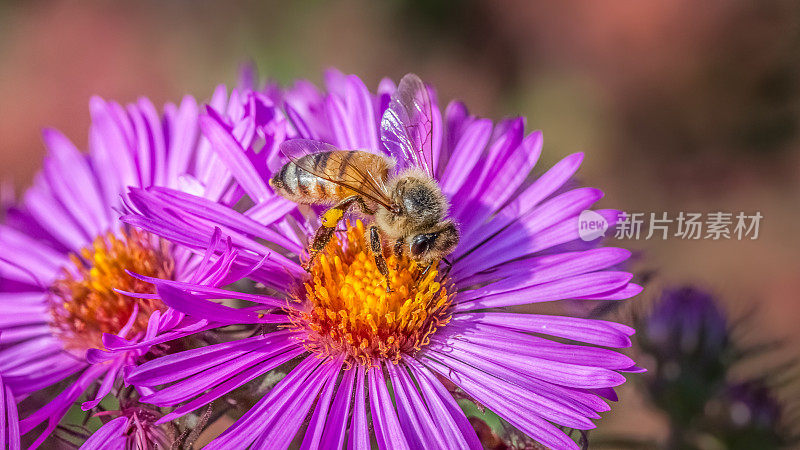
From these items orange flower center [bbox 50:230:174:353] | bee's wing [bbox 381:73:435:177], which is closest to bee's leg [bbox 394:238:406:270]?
bee's wing [bbox 381:73:435:177]

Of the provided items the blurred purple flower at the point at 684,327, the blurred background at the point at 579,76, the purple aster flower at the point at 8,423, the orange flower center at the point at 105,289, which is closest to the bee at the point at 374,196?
the orange flower center at the point at 105,289

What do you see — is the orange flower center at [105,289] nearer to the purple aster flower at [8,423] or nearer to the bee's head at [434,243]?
the purple aster flower at [8,423]

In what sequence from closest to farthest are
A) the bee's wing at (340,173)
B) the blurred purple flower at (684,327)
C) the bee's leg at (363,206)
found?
the bee's wing at (340,173), the bee's leg at (363,206), the blurred purple flower at (684,327)

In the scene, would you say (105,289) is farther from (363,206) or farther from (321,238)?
(363,206)

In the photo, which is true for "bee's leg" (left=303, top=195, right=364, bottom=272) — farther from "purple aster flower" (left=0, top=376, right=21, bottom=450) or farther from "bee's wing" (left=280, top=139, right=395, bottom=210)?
"purple aster flower" (left=0, top=376, right=21, bottom=450)

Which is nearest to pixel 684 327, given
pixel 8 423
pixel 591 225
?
pixel 591 225

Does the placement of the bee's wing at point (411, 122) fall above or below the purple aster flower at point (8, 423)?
above

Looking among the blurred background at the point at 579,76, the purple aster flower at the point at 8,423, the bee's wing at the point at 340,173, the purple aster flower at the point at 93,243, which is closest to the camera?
the purple aster flower at the point at 8,423
